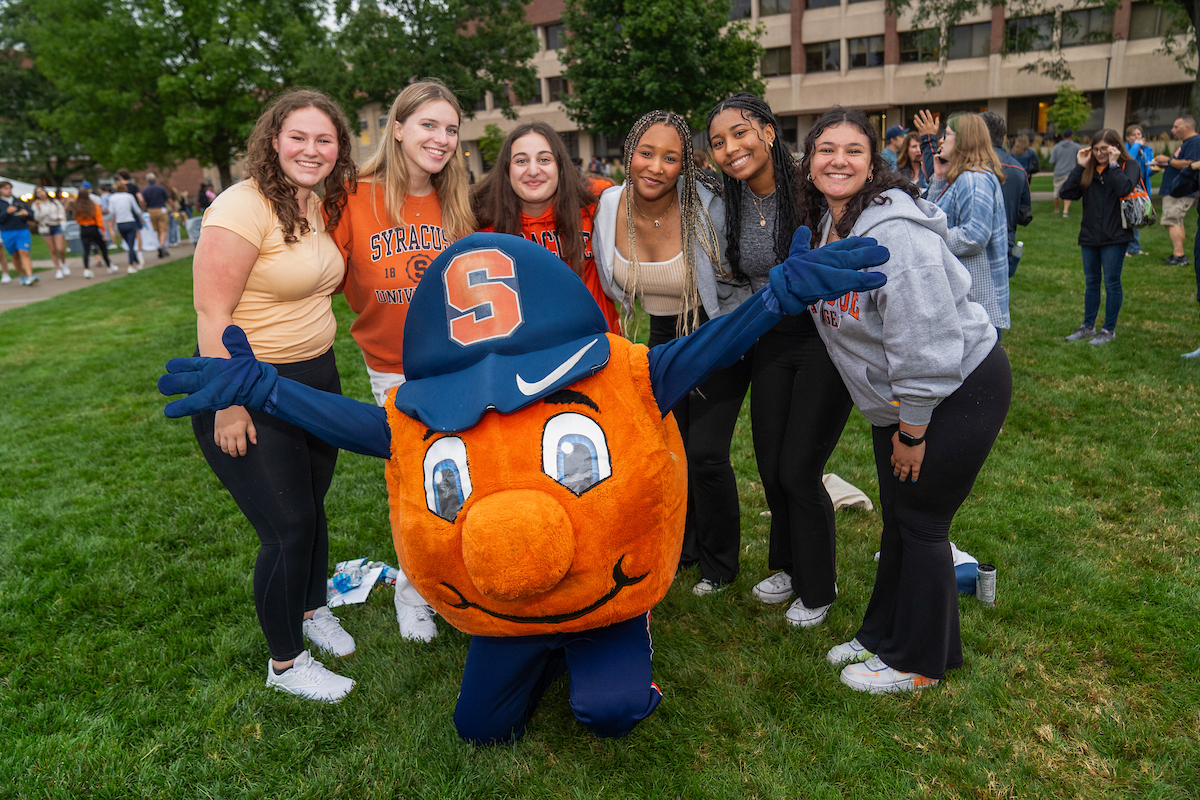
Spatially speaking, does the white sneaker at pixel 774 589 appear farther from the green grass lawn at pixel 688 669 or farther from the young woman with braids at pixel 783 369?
the young woman with braids at pixel 783 369

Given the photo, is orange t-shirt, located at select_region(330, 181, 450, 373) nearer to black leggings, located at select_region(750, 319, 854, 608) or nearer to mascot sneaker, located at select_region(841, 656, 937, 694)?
black leggings, located at select_region(750, 319, 854, 608)

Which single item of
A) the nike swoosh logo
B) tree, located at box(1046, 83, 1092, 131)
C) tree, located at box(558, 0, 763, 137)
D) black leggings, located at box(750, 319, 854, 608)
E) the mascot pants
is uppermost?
tree, located at box(558, 0, 763, 137)

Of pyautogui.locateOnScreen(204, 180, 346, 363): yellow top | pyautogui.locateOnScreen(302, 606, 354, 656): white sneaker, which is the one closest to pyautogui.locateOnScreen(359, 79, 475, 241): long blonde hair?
pyautogui.locateOnScreen(204, 180, 346, 363): yellow top

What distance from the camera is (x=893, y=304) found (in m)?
2.46

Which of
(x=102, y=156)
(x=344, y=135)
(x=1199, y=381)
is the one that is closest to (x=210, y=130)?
(x=102, y=156)

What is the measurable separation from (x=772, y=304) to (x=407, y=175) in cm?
178

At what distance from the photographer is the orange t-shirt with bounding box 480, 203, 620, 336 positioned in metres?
3.31

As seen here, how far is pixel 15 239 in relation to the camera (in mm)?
14961

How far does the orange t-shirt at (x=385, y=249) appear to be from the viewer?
3.11 meters

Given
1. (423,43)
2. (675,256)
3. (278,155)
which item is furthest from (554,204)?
(423,43)

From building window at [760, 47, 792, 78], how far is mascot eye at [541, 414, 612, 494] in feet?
134

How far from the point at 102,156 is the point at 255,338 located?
2585 centimetres

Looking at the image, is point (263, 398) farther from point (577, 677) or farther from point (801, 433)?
point (801, 433)

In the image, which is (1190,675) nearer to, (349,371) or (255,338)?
(255,338)
